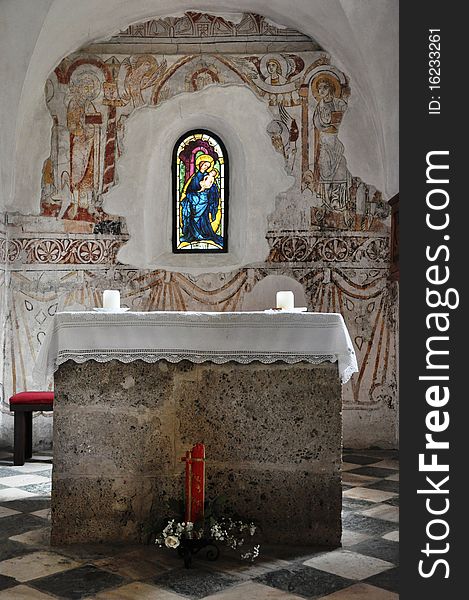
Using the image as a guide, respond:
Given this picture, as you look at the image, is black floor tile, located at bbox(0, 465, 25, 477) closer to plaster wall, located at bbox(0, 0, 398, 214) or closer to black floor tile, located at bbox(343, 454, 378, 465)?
plaster wall, located at bbox(0, 0, 398, 214)

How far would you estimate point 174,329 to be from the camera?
4.41 m

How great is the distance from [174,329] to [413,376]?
190 centimetres

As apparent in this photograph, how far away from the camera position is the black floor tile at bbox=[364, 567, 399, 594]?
3752mm

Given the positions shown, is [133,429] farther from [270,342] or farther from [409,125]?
[409,125]

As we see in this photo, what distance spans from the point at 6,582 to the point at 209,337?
1.67 metres

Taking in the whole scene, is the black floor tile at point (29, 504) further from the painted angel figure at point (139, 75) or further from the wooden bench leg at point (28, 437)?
the painted angel figure at point (139, 75)

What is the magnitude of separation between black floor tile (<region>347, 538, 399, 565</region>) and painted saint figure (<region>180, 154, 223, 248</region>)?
4.76 meters

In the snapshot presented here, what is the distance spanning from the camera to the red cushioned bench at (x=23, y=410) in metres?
7.04

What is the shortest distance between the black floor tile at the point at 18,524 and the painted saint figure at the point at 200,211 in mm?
4268

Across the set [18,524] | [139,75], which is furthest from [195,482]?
[139,75]

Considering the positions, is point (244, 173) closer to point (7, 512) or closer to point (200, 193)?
point (200, 193)

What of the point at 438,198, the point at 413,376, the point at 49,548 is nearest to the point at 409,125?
the point at 438,198

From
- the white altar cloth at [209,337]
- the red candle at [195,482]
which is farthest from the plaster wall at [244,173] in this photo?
the red candle at [195,482]

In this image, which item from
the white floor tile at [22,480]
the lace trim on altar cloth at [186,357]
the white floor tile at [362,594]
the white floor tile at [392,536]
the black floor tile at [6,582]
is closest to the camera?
the white floor tile at [362,594]
